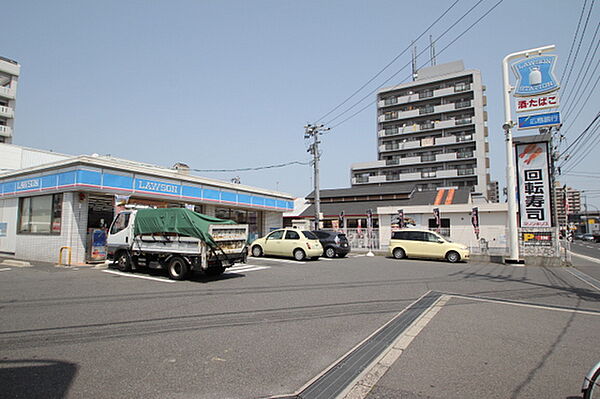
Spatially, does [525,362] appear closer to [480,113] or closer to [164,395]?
[164,395]

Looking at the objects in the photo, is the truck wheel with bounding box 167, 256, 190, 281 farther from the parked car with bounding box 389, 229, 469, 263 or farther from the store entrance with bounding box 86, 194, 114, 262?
the parked car with bounding box 389, 229, 469, 263

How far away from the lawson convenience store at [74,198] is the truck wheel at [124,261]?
3315 millimetres

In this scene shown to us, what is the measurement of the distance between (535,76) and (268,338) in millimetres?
18441

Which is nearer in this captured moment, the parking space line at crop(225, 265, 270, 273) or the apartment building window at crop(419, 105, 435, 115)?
the parking space line at crop(225, 265, 270, 273)

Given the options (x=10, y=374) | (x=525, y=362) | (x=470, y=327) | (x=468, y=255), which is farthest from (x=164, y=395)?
(x=468, y=255)

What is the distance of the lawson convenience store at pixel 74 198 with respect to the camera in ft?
46.4

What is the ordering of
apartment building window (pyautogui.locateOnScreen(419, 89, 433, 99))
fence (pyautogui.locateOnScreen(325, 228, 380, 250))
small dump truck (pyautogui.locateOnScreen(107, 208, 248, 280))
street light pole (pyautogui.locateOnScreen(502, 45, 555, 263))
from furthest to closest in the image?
apartment building window (pyautogui.locateOnScreen(419, 89, 433, 99)) < fence (pyautogui.locateOnScreen(325, 228, 380, 250)) < street light pole (pyautogui.locateOnScreen(502, 45, 555, 263)) < small dump truck (pyautogui.locateOnScreen(107, 208, 248, 280))

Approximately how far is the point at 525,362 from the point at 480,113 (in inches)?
2188

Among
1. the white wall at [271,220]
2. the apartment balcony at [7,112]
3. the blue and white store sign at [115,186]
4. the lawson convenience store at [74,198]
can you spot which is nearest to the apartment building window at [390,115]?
the white wall at [271,220]

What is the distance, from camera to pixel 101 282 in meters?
9.86

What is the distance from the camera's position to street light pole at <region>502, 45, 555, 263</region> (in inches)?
664

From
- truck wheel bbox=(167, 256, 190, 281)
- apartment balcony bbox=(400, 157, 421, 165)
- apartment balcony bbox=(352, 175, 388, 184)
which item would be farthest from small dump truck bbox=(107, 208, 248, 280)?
apartment balcony bbox=(400, 157, 421, 165)

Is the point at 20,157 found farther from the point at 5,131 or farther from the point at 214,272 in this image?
the point at 214,272

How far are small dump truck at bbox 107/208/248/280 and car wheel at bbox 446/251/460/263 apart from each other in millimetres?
11465
